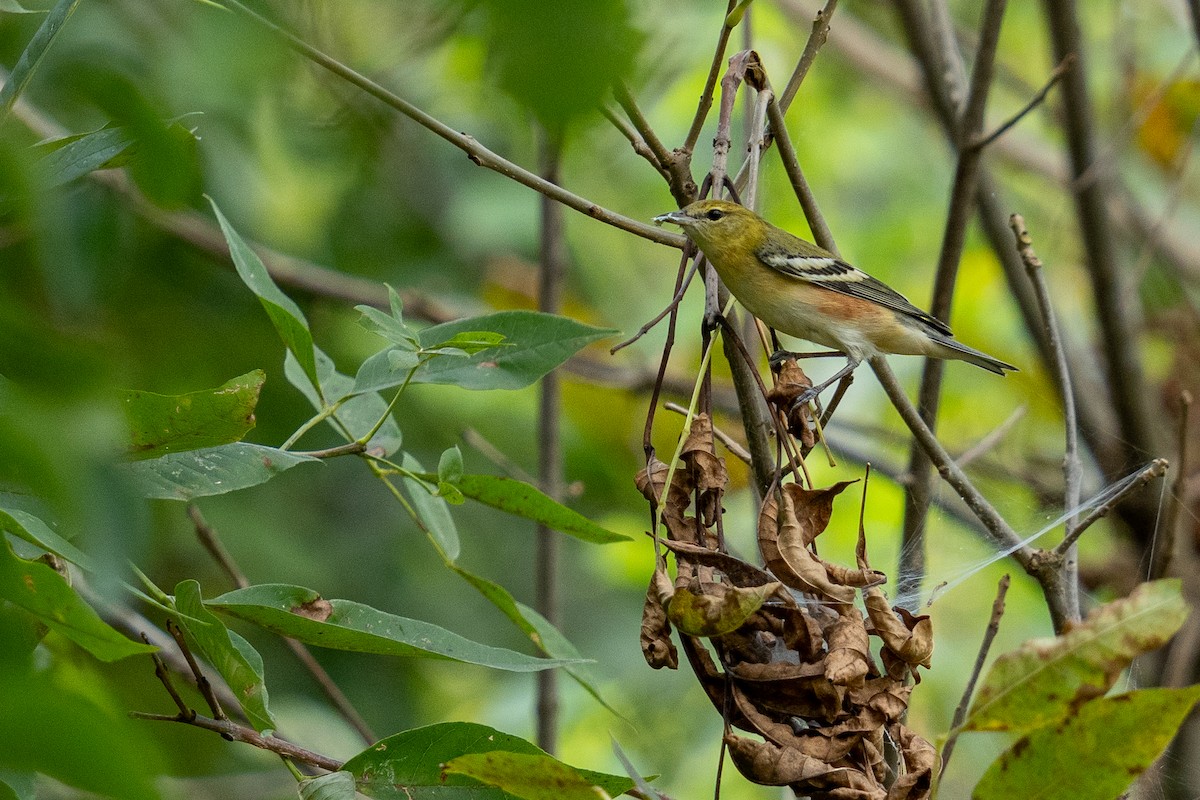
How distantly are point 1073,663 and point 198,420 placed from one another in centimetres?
96

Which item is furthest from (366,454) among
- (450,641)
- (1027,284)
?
(1027,284)

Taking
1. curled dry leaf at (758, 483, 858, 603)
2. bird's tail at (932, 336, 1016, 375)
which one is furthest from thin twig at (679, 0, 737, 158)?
bird's tail at (932, 336, 1016, 375)

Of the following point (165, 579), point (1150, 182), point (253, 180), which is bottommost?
point (165, 579)

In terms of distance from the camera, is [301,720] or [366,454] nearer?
[366,454]

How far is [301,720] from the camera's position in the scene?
13.5ft

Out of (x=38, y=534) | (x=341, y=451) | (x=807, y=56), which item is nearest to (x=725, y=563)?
(x=341, y=451)

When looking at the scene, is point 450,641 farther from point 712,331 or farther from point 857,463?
point 857,463

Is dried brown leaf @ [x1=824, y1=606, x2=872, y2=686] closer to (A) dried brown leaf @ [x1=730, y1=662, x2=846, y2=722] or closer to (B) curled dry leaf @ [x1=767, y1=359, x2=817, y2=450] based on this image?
(A) dried brown leaf @ [x1=730, y1=662, x2=846, y2=722]

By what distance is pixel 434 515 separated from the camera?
1846 millimetres

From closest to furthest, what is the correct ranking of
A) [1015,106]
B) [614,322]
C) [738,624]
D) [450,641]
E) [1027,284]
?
[738,624]
[450,641]
[1027,284]
[614,322]
[1015,106]

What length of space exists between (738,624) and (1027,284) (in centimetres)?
293

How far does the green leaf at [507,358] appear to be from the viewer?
169 centimetres

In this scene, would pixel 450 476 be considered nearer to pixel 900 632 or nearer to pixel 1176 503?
pixel 900 632

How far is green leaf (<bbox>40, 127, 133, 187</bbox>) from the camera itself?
3.89 feet
